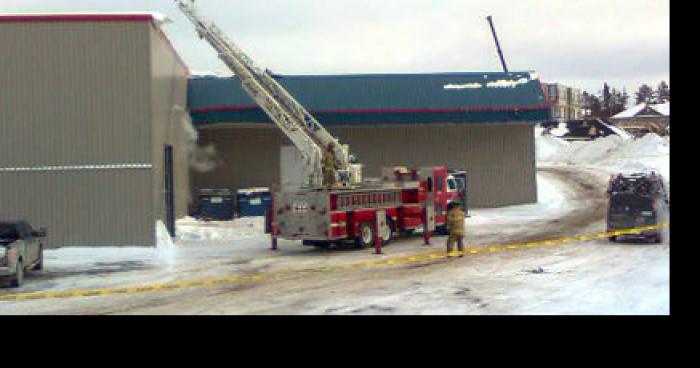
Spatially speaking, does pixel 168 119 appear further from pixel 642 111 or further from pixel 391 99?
pixel 642 111

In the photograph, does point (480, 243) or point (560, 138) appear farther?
point (560, 138)

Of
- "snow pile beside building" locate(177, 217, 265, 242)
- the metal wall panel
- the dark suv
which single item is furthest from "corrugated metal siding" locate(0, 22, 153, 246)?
the dark suv

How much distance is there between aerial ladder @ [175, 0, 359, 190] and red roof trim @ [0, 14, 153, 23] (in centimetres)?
702

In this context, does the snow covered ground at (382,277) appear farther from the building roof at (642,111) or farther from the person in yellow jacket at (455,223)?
the building roof at (642,111)

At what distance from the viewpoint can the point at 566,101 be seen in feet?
339

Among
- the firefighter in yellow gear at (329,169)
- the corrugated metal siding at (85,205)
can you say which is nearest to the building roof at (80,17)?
the corrugated metal siding at (85,205)

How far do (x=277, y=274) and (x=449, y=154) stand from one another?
22592 mm

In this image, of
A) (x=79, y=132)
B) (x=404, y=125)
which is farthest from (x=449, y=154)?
(x=79, y=132)

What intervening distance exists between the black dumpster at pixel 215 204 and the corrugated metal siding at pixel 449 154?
3781mm
